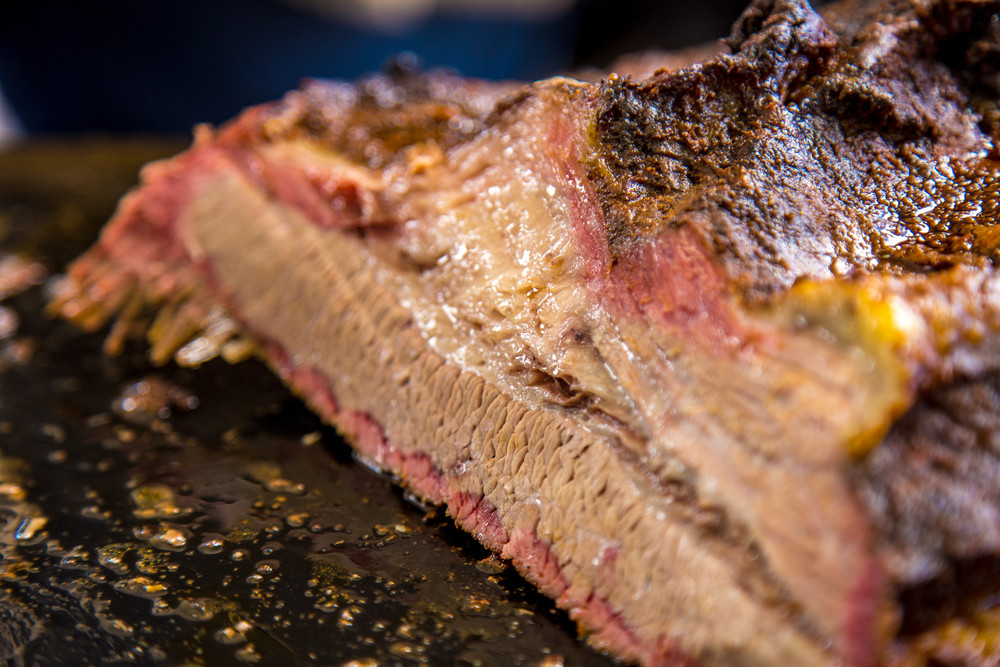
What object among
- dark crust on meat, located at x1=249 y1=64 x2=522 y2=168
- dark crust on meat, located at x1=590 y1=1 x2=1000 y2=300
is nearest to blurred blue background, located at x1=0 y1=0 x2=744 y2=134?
dark crust on meat, located at x1=249 y1=64 x2=522 y2=168

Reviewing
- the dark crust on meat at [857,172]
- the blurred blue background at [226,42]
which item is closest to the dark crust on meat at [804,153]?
the dark crust on meat at [857,172]

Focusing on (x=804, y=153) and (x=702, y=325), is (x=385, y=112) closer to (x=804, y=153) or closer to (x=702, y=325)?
(x=804, y=153)

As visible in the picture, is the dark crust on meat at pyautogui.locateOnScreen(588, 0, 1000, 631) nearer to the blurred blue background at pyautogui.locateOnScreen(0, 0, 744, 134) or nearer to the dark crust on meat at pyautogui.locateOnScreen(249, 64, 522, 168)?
the dark crust on meat at pyautogui.locateOnScreen(249, 64, 522, 168)

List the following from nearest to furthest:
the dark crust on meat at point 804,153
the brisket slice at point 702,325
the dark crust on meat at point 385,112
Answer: the brisket slice at point 702,325, the dark crust on meat at point 804,153, the dark crust on meat at point 385,112

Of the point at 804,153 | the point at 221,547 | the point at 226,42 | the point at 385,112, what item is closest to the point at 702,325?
the point at 804,153

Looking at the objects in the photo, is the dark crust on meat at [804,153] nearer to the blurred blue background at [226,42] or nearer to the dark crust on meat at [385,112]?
the dark crust on meat at [385,112]

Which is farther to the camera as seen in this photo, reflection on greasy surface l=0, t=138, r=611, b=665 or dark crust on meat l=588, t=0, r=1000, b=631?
reflection on greasy surface l=0, t=138, r=611, b=665

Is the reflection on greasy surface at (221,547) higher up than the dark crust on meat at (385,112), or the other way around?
the dark crust on meat at (385,112)

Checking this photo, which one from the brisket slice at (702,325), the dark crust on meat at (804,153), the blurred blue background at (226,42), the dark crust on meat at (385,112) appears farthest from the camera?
the blurred blue background at (226,42)
